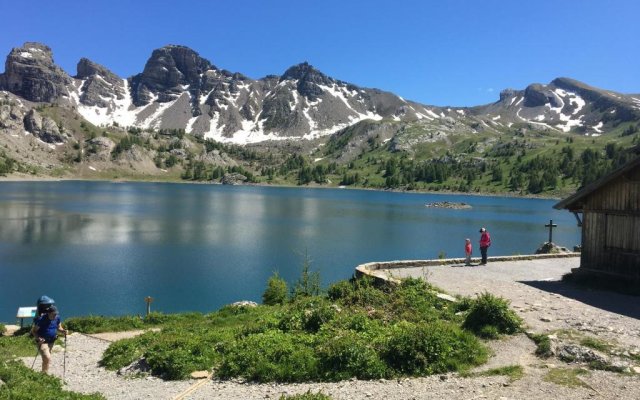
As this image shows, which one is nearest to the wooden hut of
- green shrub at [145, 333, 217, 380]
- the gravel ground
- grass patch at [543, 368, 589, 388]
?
the gravel ground

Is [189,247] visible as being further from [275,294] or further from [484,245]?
[484,245]

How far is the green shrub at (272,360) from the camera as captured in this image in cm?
1605

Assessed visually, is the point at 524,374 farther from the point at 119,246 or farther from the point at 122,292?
the point at 119,246

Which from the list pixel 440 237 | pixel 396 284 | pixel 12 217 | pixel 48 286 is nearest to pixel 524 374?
pixel 396 284

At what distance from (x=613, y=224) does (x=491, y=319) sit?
46.2 feet

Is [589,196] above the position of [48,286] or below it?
above

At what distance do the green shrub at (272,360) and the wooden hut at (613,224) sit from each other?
19.5 metres

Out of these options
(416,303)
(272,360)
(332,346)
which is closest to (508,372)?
(332,346)

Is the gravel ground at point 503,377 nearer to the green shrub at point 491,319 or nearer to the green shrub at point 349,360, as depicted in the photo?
the green shrub at point 349,360

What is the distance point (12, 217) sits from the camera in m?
113

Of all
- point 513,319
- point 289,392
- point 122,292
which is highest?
point 513,319

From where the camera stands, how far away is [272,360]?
1684 centimetres

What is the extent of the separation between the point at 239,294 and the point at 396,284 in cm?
2794

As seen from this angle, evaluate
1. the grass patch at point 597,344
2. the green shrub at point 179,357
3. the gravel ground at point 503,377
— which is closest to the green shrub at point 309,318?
the green shrub at point 179,357
